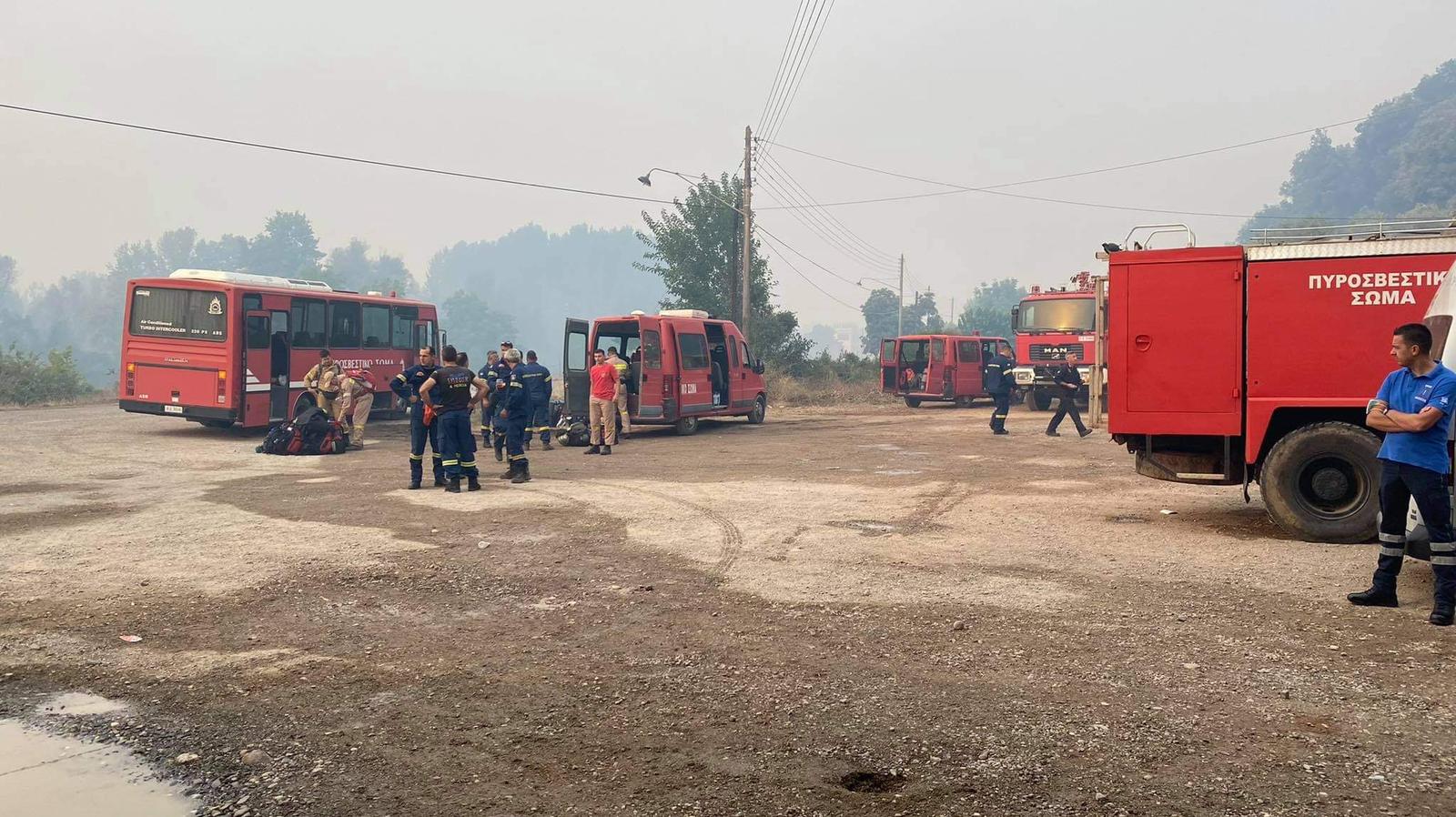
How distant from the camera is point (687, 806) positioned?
3756 mm

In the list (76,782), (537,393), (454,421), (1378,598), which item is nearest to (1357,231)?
(1378,598)

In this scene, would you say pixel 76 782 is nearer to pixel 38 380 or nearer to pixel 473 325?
pixel 38 380

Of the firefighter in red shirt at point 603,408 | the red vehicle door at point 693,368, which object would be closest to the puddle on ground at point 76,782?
the firefighter in red shirt at point 603,408

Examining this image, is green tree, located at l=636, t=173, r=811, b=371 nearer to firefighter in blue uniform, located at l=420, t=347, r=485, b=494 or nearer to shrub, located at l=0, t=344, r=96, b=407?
shrub, located at l=0, t=344, r=96, b=407

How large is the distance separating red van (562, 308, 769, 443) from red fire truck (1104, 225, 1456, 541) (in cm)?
1038

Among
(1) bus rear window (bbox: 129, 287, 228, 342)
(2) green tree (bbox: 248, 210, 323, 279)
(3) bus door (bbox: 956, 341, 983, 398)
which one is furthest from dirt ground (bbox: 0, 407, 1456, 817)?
(2) green tree (bbox: 248, 210, 323, 279)

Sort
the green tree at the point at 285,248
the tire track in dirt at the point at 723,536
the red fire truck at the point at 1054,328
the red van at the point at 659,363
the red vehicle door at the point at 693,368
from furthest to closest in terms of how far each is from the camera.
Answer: the green tree at the point at 285,248
the red fire truck at the point at 1054,328
the red vehicle door at the point at 693,368
the red van at the point at 659,363
the tire track in dirt at the point at 723,536

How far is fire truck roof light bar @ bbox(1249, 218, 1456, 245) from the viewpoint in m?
9.00

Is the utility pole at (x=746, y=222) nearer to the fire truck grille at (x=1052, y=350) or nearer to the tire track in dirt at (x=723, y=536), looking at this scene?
the fire truck grille at (x=1052, y=350)

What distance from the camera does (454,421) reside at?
1163 cm

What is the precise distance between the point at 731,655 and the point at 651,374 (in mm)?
13721

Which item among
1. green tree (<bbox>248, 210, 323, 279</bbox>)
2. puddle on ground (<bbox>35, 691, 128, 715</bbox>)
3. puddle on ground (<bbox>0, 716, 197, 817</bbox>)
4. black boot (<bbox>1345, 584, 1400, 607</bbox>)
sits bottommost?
puddle on ground (<bbox>0, 716, 197, 817</bbox>)

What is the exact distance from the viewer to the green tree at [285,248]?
11250 centimetres


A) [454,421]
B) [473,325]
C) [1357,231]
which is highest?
[473,325]
